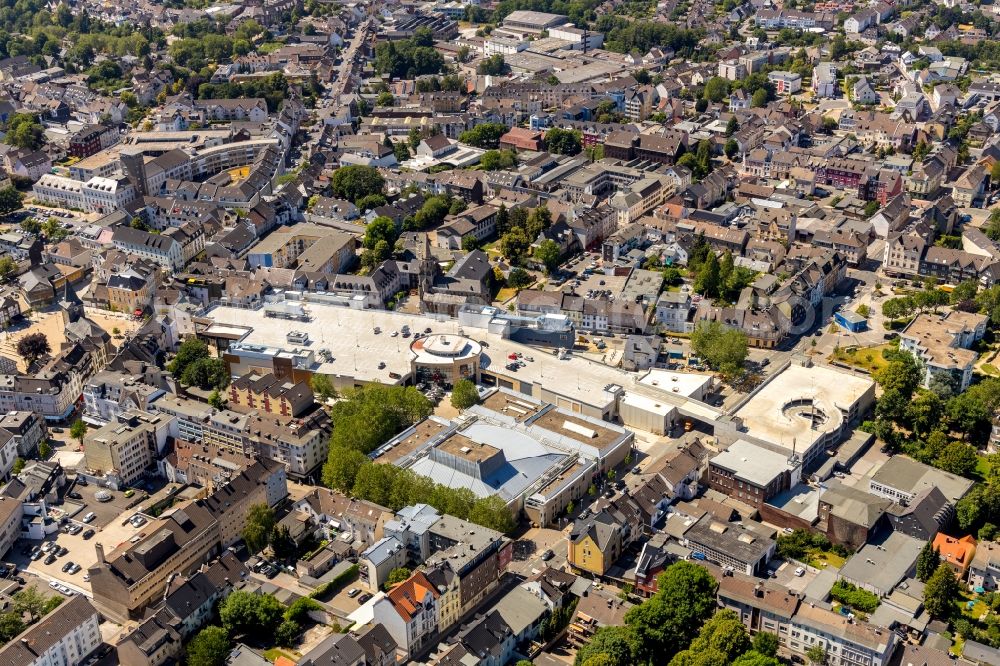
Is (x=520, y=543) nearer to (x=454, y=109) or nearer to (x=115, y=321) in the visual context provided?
(x=115, y=321)

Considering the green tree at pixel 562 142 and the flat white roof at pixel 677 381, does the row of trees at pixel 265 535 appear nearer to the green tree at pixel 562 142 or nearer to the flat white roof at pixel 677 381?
the flat white roof at pixel 677 381

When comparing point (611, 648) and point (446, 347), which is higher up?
point (446, 347)

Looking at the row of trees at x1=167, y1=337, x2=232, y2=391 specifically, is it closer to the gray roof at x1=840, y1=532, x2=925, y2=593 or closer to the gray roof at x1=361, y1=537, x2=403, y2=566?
the gray roof at x1=361, y1=537, x2=403, y2=566

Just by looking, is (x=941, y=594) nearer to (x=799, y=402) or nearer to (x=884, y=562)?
(x=884, y=562)

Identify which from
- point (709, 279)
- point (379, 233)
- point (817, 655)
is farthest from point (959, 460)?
point (379, 233)

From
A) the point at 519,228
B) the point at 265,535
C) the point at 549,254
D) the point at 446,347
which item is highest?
the point at 446,347

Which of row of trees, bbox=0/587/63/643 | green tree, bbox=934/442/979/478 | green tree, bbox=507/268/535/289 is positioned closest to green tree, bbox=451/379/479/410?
green tree, bbox=507/268/535/289
